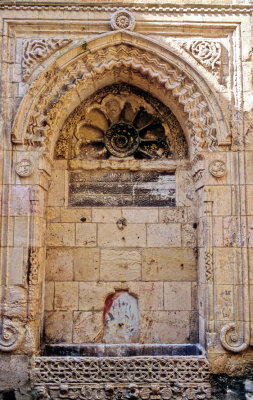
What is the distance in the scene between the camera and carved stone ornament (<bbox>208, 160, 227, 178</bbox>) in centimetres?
536

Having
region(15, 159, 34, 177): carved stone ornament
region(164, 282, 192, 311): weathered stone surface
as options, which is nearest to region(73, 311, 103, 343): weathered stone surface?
region(164, 282, 192, 311): weathered stone surface

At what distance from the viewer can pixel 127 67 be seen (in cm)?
573

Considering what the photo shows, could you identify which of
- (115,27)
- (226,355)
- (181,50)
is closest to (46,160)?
(115,27)

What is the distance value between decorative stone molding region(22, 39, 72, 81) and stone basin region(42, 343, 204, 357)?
3857 mm

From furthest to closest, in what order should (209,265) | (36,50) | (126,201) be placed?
1. (126,201)
2. (36,50)
3. (209,265)

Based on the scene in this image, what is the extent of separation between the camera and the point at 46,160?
555cm

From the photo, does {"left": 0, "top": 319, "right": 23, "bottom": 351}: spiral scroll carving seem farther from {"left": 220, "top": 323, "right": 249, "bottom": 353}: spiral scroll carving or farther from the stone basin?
{"left": 220, "top": 323, "right": 249, "bottom": 353}: spiral scroll carving

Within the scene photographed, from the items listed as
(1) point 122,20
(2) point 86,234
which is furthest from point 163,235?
(1) point 122,20

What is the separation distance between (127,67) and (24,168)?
209cm

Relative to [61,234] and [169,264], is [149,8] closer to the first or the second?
[61,234]

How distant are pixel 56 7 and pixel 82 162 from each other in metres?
2.24

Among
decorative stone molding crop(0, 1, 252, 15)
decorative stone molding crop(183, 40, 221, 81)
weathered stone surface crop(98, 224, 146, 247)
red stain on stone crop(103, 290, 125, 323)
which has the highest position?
decorative stone molding crop(0, 1, 252, 15)

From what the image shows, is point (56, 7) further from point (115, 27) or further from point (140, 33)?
point (140, 33)

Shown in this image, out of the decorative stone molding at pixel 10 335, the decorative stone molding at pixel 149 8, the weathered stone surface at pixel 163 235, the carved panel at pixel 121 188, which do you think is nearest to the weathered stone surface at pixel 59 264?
the carved panel at pixel 121 188
